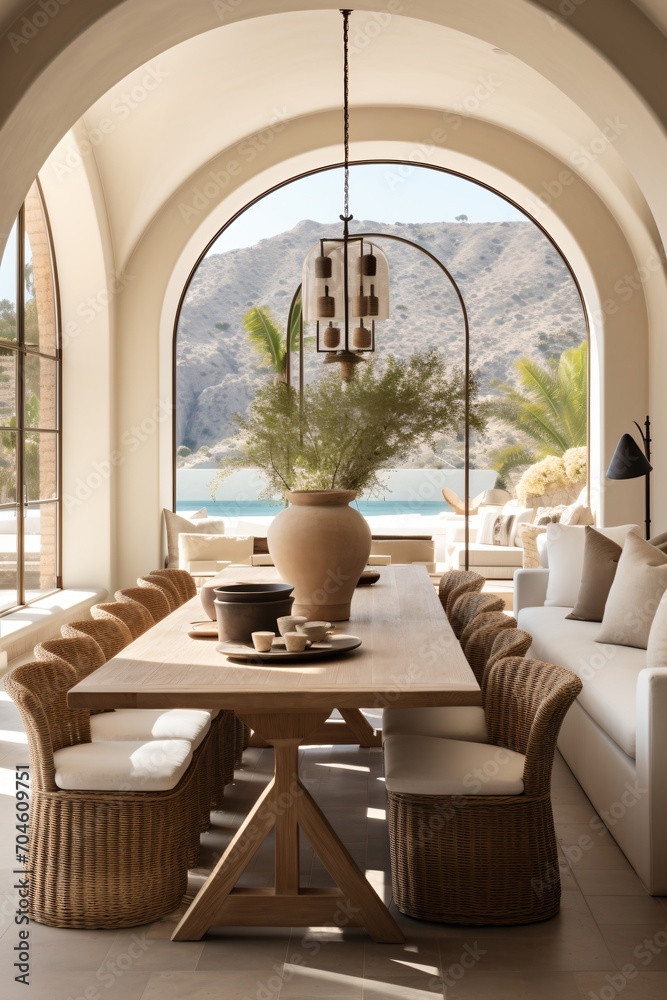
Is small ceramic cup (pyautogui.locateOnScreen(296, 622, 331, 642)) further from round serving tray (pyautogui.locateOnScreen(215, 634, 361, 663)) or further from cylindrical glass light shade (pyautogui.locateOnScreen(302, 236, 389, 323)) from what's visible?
cylindrical glass light shade (pyautogui.locateOnScreen(302, 236, 389, 323))

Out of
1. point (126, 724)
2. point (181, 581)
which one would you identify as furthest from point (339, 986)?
point (181, 581)

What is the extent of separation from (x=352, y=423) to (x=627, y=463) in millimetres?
1974

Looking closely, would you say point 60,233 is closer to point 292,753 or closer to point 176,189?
point 176,189

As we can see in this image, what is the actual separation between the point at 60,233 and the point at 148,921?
6.27m

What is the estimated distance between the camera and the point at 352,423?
7094 millimetres

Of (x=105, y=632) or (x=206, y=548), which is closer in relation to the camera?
(x=105, y=632)

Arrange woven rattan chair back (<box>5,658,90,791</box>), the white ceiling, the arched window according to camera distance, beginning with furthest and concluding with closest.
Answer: the arched window
the white ceiling
woven rattan chair back (<box>5,658,90,791</box>)

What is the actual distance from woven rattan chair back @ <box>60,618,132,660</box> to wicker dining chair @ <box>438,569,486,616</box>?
170 centimetres

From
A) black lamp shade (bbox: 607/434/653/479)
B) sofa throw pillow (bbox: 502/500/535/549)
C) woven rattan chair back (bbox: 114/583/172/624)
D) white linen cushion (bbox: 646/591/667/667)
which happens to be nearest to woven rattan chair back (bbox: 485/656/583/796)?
white linen cushion (bbox: 646/591/667/667)

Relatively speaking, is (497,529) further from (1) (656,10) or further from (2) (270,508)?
(2) (270,508)

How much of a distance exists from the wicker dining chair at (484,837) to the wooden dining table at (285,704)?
0.19m

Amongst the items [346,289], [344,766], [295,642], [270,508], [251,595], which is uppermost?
[346,289]

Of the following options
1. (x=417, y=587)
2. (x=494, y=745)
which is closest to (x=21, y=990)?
(x=494, y=745)

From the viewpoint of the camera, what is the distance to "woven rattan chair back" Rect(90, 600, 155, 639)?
148 inches
